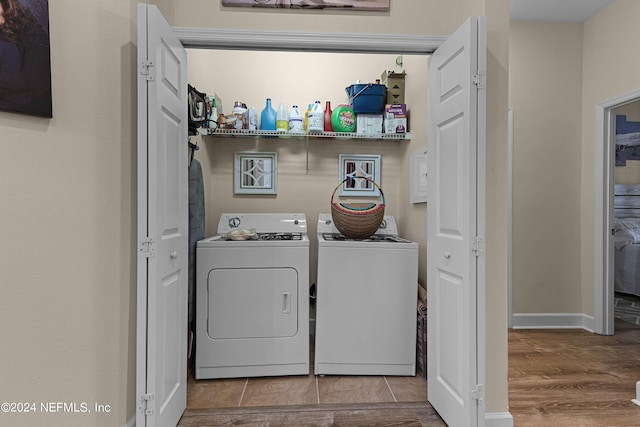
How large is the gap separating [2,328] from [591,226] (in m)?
4.03

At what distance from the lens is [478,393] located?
5.20 feet

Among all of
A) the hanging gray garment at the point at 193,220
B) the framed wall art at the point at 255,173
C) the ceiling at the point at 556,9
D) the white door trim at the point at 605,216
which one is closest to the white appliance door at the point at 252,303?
the hanging gray garment at the point at 193,220

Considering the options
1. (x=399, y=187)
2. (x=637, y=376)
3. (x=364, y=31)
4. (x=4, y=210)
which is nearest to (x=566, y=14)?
(x=399, y=187)

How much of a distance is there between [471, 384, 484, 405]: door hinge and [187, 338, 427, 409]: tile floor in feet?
1.86

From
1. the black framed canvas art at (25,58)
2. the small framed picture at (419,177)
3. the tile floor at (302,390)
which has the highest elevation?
the black framed canvas art at (25,58)

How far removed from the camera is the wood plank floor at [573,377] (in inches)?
75.6

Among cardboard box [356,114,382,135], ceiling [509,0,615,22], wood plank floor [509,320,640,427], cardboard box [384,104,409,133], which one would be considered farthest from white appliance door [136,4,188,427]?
ceiling [509,0,615,22]

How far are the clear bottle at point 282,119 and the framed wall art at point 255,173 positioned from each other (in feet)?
0.90

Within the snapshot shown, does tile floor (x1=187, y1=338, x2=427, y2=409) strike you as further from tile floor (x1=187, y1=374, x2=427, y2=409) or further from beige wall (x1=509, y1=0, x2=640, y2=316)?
beige wall (x1=509, y1=0, x2=640, y2=316)

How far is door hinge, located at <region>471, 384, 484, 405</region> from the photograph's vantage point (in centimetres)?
158

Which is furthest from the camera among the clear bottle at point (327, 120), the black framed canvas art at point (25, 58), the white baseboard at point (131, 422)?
the clear bottle at point (327, 120)

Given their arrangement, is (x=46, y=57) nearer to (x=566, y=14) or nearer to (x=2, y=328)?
(x=2, y=328)

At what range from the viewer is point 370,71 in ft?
10.4

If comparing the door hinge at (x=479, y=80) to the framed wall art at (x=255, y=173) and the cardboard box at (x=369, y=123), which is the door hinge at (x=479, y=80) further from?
the framed wall art at (x=255, y=173)
